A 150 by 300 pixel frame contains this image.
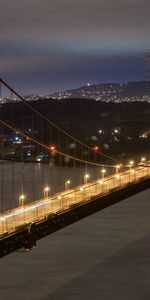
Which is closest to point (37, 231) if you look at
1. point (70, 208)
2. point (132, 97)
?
point (70, 208)

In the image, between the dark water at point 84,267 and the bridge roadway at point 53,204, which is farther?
the dark water at point 84,267

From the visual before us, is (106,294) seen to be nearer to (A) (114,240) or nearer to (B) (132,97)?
(A) (114,240)

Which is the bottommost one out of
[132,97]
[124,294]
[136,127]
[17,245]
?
[124,294]

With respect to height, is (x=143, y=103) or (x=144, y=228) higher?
(x=143, y=103)

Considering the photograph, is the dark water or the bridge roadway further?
the dark water

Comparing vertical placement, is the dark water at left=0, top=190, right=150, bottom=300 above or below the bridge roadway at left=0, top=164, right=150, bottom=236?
below
